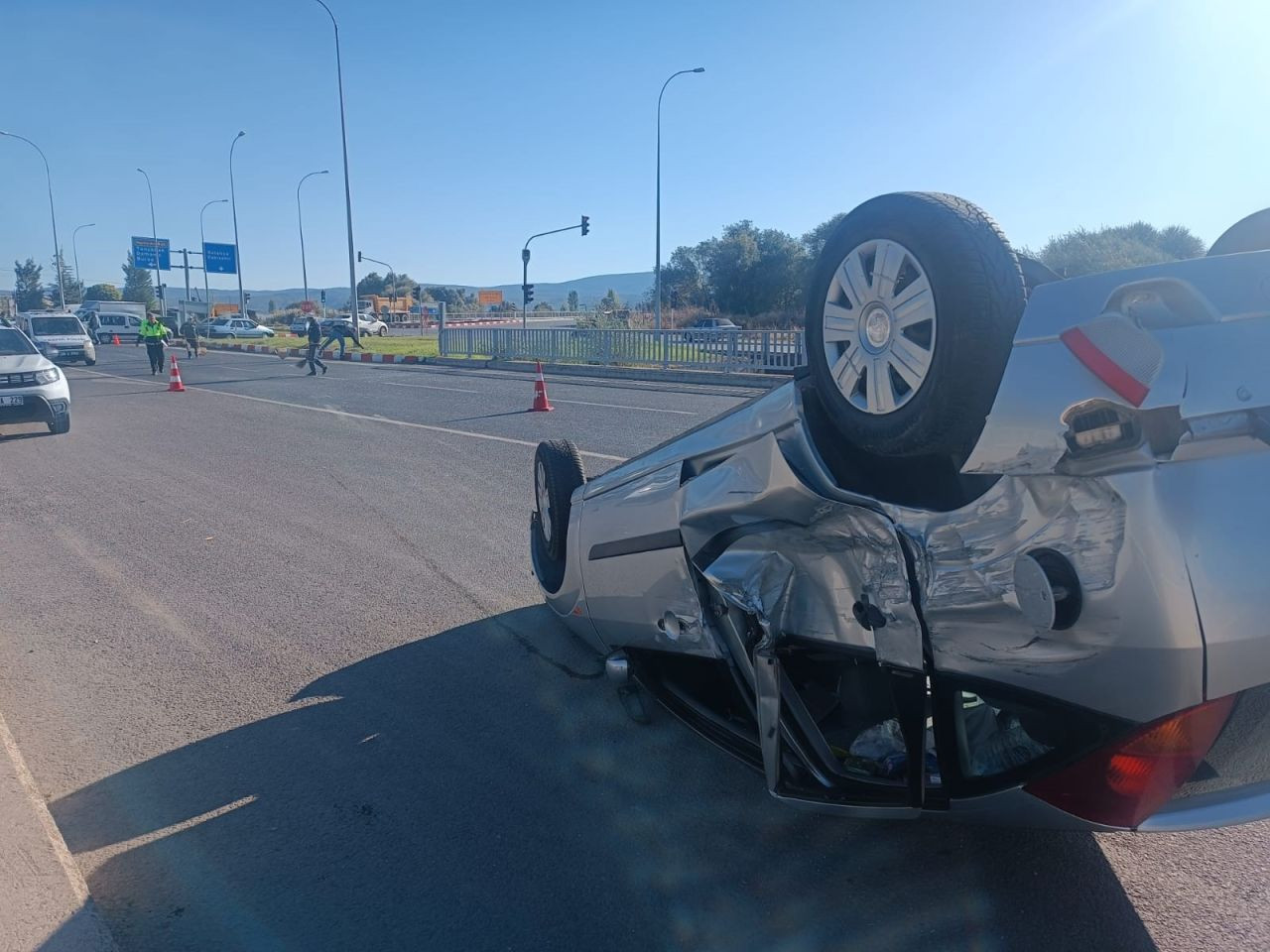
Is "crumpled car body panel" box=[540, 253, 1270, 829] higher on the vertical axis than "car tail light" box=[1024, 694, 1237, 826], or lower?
higher

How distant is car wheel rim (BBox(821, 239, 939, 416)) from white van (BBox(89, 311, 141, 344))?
6254 centimetres

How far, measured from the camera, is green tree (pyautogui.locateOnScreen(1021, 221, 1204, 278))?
16.1 feet

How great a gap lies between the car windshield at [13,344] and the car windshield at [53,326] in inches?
897

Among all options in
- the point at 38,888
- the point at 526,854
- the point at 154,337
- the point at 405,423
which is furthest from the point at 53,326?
the point at 526,854

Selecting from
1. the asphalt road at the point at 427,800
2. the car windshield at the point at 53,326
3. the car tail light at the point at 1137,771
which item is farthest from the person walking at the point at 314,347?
the car tail light at the point at 1137,771

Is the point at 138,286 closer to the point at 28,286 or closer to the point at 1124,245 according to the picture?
the point at 28,286

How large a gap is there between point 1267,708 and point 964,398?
0.92 m

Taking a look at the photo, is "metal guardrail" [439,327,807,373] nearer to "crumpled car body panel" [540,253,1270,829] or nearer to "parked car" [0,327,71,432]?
"parked car" [0,327,71,432]

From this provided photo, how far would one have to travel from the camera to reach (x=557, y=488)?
4.35 metres

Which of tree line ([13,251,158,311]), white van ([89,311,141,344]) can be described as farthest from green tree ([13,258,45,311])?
white van ([89,311,141,344])

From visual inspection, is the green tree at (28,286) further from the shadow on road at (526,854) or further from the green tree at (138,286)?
the shadow on road at (526,854)

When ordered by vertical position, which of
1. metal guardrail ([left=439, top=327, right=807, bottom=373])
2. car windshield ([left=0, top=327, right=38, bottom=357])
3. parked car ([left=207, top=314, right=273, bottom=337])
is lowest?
parked car ([left=207, top=314, right=273, bottom=337])

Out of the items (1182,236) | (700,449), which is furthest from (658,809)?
(1182,236)

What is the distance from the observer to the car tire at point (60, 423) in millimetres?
12626
